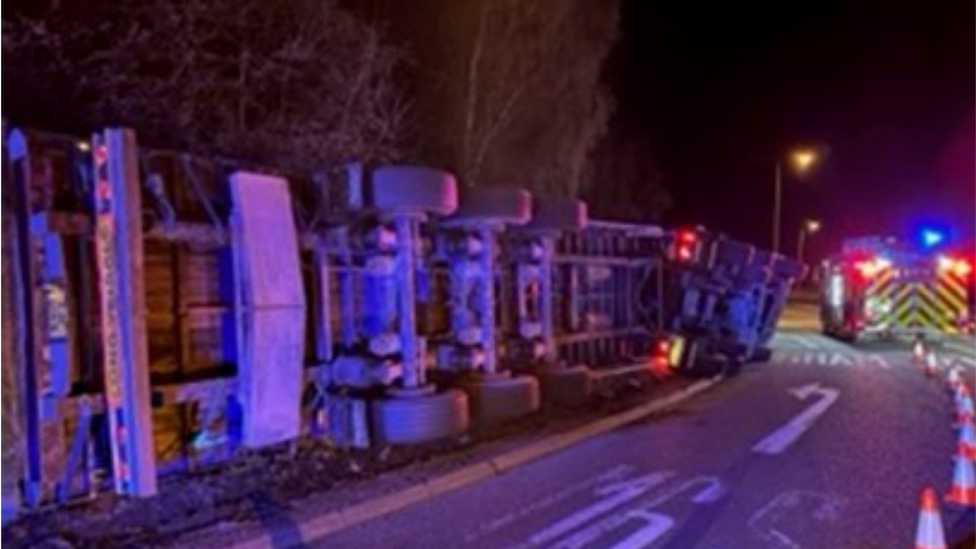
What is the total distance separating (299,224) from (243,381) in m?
1.88

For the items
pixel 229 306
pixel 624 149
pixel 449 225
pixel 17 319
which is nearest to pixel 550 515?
pixel 229 306

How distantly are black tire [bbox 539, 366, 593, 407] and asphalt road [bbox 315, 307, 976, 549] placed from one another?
1300 millimetres

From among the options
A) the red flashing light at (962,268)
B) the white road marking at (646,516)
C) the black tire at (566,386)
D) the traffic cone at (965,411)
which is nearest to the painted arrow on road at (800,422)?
the traffic cone at (965,411)

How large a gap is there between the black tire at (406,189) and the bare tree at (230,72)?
7.50 ft

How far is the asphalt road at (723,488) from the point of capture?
6469 mm

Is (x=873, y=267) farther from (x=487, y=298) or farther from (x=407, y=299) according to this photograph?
(x=407, y=299)

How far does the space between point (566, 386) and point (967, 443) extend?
18.6ft

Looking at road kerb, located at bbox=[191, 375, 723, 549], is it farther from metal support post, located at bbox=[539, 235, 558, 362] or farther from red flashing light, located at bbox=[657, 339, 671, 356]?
red flashing light, located at bbox=[657, 339, 671, 356]

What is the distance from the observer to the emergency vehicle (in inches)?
896

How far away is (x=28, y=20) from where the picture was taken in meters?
8.75

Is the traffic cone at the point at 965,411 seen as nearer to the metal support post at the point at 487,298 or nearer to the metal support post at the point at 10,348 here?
the metal support post at the point at 487,298

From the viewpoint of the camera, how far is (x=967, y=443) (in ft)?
25.2

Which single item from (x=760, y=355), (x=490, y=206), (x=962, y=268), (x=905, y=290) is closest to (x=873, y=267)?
(x=905, y=290)

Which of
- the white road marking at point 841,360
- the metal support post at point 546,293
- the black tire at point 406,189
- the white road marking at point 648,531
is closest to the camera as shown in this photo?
the white road marking at point 648,531
